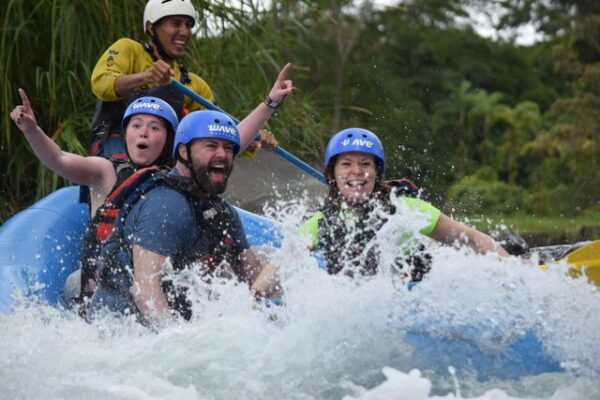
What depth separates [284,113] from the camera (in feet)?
30.4

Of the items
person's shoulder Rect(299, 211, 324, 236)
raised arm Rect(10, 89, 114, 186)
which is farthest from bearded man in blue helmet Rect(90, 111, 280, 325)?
raised arm Rect(10, 89, 114, 186)

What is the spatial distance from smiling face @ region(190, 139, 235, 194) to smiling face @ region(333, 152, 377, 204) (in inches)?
24.5

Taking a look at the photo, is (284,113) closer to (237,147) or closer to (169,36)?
(169,36)

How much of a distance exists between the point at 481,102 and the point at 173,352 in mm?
19205

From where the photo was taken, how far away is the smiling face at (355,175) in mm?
5398

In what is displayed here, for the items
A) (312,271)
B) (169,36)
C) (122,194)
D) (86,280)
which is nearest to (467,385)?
(312,271)

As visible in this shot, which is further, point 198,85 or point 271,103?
point 198,85

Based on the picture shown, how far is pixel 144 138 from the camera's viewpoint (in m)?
5.52

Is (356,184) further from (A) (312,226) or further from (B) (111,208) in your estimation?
(B) (111,208)

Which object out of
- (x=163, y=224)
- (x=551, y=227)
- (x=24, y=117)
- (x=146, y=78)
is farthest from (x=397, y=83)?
(x=163, y=224)

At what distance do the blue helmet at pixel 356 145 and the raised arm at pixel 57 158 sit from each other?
100 centimetres

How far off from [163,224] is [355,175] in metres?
1.04

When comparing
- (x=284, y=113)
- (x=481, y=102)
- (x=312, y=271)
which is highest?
(x=481, y=102)

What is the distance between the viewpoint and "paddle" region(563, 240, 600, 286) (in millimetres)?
4855
